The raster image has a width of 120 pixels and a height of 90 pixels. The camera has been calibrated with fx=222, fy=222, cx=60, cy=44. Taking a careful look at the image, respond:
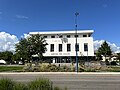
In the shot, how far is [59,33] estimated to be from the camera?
66625 mm

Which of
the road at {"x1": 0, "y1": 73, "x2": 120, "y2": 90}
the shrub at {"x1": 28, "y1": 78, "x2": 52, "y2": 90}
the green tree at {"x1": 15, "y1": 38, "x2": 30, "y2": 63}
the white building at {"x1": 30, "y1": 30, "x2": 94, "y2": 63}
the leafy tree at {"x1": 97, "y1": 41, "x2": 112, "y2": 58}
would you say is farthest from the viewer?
the leafy tree at {"x1": 97, "y1": 41, "x2": 112, "y2": 58}

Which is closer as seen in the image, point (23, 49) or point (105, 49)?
point (23, 49)

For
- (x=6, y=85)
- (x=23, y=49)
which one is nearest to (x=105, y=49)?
(x=23, y=49)

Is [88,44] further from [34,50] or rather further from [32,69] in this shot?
[32,69]

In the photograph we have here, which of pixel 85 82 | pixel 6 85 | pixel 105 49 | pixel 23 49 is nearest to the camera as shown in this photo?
pixel 6 85

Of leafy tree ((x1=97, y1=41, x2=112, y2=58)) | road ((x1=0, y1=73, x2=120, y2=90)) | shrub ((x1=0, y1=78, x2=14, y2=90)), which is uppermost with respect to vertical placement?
leafy tree ((x1=97, y1=41, x2=112, y2=58))

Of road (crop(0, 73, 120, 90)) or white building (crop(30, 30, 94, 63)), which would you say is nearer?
road (crop(0, 73, 120, 90))

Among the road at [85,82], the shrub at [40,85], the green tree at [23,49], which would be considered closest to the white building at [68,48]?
the green tree at [23,49]

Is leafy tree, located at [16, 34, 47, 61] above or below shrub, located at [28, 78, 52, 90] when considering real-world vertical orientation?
above

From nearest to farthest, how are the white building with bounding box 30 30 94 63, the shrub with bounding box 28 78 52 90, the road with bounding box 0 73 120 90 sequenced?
the shrub with bounding box 28 78 52 90 → the road with bounding box 0 73 120 90 → the white building with bounding box 30 30 94 63

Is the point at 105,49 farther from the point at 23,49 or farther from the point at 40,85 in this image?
the point at 40,85

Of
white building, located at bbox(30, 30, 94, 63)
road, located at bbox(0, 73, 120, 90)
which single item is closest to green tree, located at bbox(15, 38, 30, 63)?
white building, located at bbox(30, 30, 94, 63)

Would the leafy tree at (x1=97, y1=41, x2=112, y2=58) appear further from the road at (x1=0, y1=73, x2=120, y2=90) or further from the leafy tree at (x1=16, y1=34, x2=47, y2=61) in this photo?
the road at (x1=0, y1=73, x2=120, y2=90)

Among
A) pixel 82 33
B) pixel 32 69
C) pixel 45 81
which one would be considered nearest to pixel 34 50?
pixel 32 69
